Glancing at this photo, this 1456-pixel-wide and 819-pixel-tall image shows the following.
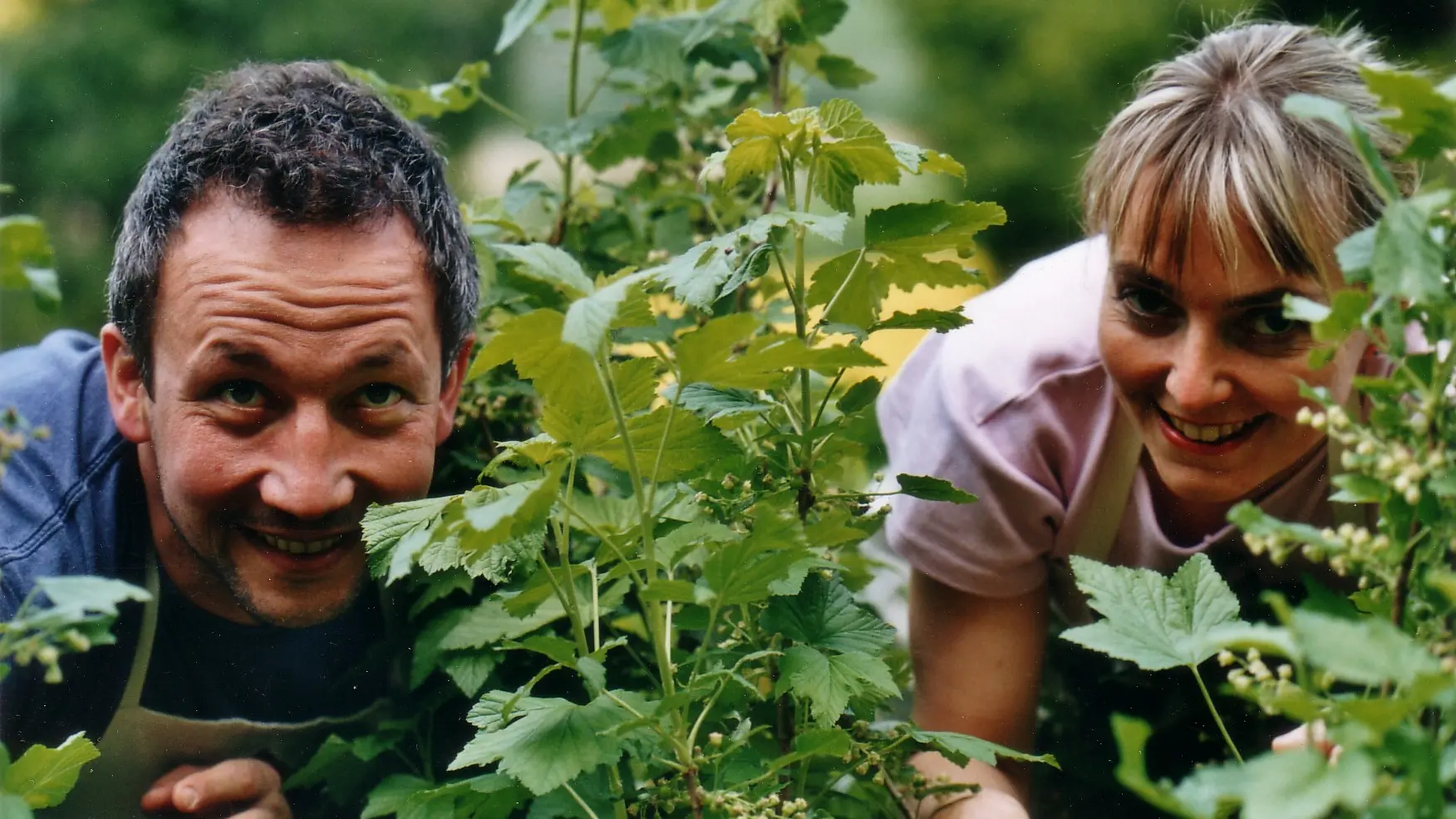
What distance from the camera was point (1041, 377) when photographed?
1.82 metres

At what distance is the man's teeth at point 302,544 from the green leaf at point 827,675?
579 mm

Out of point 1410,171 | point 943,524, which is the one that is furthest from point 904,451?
point 1410,171

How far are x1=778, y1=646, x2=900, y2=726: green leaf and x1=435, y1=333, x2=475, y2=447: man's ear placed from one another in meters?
0.60

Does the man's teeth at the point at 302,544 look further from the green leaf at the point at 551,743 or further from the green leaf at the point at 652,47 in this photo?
the green leaf at the point at 652,47

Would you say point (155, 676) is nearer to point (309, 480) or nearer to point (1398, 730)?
point (309, 480)

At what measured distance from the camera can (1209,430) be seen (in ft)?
5.39

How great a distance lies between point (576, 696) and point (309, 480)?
1.24ft

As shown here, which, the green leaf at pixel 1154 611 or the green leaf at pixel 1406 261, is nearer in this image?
the green leaf at pixel 1406 261

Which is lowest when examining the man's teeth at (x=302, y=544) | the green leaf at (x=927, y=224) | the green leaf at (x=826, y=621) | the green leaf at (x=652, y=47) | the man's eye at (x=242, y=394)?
the man's teeth at (x=302, y=544)

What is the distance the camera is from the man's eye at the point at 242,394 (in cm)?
153

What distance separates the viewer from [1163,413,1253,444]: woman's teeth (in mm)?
1644

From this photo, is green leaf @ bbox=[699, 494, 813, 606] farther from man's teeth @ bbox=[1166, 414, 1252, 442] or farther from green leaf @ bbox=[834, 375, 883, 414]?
man's teeth @ bbox=[1166, 414, 1252, 442]

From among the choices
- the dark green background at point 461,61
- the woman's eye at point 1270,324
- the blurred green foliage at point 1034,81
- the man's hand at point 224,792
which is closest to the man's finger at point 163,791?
the man's hand at point 224,792

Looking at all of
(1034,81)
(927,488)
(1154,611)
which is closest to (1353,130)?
(1154,611)
